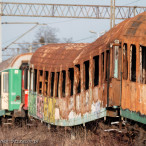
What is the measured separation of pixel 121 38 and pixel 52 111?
5.87 m

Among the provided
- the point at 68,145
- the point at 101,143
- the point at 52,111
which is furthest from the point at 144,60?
the point at 52,111

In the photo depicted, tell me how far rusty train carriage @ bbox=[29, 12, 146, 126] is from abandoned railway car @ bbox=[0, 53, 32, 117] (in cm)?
256

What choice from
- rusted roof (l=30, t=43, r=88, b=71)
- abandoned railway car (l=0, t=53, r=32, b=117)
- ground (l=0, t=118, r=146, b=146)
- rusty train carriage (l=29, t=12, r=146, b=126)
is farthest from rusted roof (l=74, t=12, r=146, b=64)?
abandoned railway car (l=0, t=53, r=32, b=117)

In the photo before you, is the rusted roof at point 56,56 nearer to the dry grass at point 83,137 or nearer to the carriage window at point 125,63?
the dry grass at point 83,137

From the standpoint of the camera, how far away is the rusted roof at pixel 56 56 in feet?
47.6

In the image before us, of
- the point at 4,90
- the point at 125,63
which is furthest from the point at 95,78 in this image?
the point at 4,90

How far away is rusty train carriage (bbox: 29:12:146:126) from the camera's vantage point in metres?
9.72

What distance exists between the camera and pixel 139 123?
397 inches

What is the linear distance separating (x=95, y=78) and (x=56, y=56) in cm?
402

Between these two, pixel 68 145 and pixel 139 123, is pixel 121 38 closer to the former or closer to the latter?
pixel 139 123

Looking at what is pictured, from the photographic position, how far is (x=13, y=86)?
65.8 feet

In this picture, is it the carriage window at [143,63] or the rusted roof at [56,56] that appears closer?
the carriage window at [143,63]

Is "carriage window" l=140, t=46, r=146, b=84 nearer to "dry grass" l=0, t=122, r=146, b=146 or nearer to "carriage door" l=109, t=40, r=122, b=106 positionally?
"carriage door" l=109, t=40, r=122, b=106

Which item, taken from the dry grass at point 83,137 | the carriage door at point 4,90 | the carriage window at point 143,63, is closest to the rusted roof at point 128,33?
the carriage window at point 143,63
